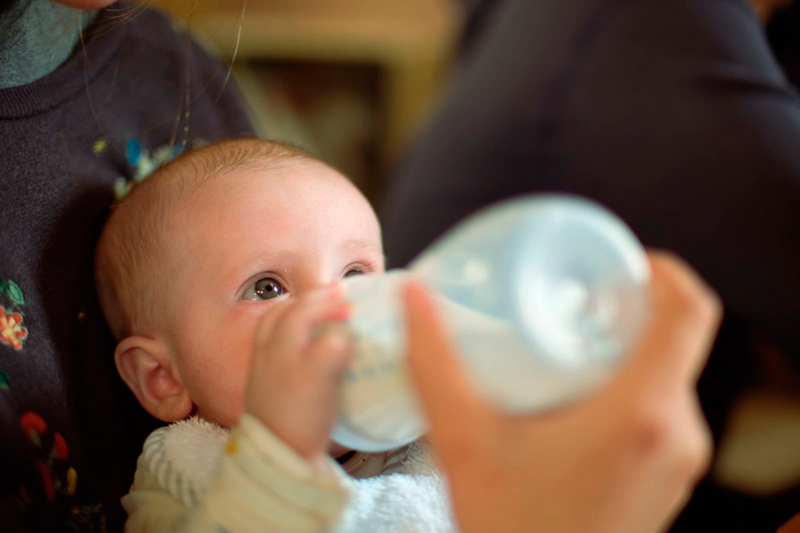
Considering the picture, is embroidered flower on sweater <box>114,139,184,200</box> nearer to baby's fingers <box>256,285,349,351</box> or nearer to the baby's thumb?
baby's fingers <box>256,285,349,351</box>

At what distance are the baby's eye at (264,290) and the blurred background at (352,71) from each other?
256 centimetres

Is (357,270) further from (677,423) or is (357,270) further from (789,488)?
(789,488)

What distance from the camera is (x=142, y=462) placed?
78 cm

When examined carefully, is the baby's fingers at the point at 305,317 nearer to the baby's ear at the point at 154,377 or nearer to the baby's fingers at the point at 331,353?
the baby's fingers at the point at 331,353

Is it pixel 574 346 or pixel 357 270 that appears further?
pixel 357 270

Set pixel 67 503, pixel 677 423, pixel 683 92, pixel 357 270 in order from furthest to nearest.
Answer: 1. pixel 683 92
2. pixel 357 270
3. pixel 67 503
4. pixel 677 423

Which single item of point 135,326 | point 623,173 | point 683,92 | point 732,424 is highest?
point 135,326

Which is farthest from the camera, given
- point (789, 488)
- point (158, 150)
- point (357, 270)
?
point (789, 488)

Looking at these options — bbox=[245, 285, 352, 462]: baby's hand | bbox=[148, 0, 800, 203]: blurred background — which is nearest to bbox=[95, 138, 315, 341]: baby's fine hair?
bbox=[245, 285, 352, 462]: baby's hand

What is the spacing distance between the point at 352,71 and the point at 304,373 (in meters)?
3.10

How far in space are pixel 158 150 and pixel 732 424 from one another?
118 cm

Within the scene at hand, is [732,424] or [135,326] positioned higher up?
[135,326]

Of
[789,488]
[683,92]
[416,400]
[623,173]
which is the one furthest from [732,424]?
[416,400]

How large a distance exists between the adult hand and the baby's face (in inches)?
13.1
